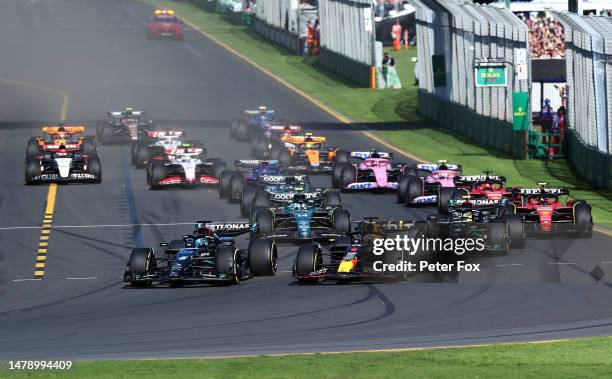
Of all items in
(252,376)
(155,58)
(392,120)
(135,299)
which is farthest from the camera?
(155,58)

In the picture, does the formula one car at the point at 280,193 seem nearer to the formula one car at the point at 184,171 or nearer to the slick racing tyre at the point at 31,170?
the formula one car at the point at 184,171

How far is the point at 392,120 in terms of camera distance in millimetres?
62688

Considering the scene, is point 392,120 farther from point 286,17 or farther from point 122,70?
point 286,17

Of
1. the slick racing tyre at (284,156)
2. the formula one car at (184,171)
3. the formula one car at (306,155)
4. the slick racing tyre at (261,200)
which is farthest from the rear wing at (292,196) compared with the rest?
the slick racing tyre at (284,156)

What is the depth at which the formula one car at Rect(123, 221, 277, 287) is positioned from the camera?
27.8 metres

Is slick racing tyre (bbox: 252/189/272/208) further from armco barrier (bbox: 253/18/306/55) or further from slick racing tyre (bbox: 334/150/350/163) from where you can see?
armco barrier (bbox: 253/18/306/55)

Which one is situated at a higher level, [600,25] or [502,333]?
[600,25]

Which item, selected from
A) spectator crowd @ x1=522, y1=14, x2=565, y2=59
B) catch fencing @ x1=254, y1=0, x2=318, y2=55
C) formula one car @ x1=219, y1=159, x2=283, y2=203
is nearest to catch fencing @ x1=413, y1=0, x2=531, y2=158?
spectator crowd @ x1=522, y1=14, x2=565, y2=59

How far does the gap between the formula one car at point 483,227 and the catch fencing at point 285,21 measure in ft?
189

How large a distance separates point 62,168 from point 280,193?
1002 cm

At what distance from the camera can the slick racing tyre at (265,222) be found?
32.3 meters

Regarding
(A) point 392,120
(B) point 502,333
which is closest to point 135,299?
(B) point 502,333

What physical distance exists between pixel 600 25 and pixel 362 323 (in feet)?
68.9

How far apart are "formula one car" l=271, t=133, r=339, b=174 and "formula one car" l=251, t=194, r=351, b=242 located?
430 inches
